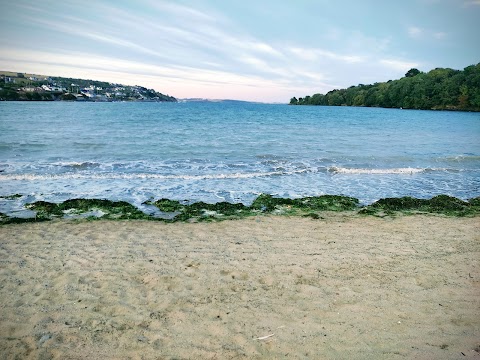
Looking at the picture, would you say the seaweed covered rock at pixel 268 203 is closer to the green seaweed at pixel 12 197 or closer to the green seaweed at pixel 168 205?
the green seaweed at pixel 168 205

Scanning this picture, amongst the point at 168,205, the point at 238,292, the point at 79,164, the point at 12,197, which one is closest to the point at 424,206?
the point at 238,292

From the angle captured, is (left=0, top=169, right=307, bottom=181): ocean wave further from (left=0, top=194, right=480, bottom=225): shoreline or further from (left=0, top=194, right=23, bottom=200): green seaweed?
(left=0, top=194, right=480, bottom=225): shoreline

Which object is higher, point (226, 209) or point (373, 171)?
point (373, 171)

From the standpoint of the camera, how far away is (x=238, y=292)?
5988 millimetres

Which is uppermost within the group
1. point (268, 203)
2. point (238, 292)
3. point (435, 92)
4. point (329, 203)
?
point (435, 92)

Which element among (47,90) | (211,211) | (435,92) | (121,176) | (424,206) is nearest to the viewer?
(211,211)

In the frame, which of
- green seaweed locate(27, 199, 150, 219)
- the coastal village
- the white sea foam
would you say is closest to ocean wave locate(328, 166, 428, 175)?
the white sea foam

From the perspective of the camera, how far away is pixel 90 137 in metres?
29.0

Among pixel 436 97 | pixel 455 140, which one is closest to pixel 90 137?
pixel 455 140

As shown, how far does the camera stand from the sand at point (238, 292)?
4559 mm

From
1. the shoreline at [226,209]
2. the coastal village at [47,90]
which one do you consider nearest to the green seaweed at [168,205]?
the shoreline at [226,209]

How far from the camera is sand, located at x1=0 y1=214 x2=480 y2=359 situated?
15.0ft

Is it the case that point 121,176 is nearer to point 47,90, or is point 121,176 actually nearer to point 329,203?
point 329,203

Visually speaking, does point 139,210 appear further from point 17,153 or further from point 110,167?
point 17,153
